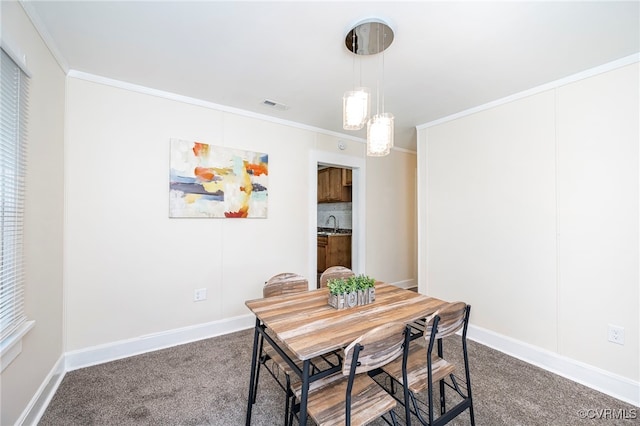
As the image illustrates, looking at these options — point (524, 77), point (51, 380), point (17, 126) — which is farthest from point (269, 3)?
point (51, 380)

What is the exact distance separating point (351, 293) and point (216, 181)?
6.31 feet

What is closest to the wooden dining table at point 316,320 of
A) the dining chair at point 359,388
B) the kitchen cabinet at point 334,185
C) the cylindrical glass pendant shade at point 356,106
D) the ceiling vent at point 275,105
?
the dining chair at point 359,388

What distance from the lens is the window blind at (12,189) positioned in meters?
1.41

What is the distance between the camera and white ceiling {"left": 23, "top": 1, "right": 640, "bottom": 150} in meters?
1.58

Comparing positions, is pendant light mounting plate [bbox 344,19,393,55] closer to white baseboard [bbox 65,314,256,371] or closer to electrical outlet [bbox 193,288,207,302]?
electrical outlet [bbox 193,288,207,302]

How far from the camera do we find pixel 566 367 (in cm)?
226

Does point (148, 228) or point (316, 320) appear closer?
point (316, 320)

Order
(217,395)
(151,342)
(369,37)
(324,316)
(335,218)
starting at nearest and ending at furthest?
(324,316)
(369,37)
(217,395)
(151,342)
(335,218)

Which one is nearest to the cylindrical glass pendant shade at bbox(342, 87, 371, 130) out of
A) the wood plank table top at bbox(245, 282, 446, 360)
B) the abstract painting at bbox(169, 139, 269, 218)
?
the wood plank table top at bbox(245, 282, 446, 360)

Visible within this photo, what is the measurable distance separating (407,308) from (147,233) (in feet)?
7.84

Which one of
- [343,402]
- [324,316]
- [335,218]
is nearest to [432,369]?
[343,402]

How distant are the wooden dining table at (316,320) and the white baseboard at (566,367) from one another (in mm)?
1413

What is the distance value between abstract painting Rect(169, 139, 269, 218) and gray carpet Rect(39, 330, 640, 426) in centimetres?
140

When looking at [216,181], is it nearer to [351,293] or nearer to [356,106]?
[356,106]
